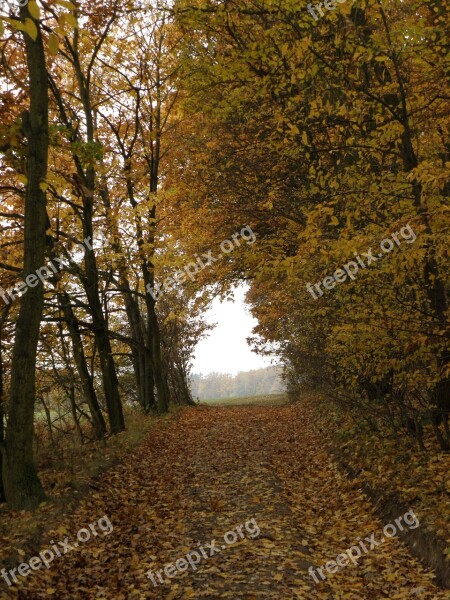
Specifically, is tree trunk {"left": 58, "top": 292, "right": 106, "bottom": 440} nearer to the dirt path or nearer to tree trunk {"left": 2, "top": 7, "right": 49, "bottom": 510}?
the dirt path

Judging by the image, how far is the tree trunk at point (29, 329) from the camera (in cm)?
820

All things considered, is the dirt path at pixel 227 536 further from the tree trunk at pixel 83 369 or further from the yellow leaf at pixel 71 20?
the yellow leaf at pixel 71 20

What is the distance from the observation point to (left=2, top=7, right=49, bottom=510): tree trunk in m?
8.20

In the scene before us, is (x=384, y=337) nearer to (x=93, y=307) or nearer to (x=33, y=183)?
(x=33, y=183)

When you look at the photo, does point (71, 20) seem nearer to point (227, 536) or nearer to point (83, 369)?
point (227, 536)

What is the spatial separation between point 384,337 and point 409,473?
2148 mm

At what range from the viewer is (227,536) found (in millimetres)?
7586

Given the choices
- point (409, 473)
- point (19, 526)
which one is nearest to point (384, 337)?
point (409, 473)

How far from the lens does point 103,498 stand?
356 inches

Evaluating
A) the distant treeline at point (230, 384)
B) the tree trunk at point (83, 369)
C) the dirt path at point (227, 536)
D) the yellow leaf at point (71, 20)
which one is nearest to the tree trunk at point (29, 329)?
the dirt path at point (227, 536)

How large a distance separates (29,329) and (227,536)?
166 inches

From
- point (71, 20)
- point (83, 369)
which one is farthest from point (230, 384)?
point (71, 20)

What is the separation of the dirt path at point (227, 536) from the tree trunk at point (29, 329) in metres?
1.02

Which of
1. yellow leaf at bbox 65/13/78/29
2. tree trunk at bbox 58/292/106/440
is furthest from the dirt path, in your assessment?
yellow leaf at bbox 65/13/78/29
